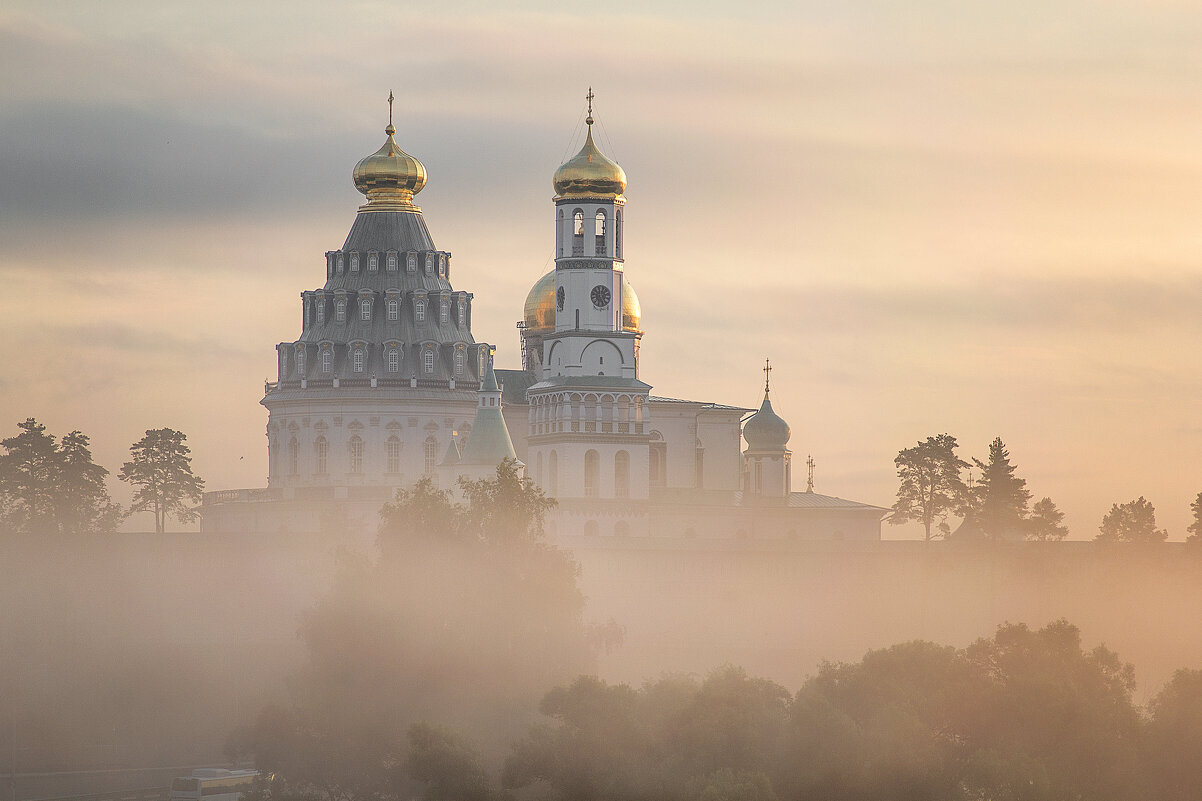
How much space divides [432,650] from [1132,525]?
1067 inches

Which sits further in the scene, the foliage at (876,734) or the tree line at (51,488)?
the tree line at (51,488)

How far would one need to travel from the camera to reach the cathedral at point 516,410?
81750mm

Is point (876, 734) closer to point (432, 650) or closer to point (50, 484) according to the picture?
point (432, 650)

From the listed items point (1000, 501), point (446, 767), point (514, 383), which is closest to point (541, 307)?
point (514, 383)

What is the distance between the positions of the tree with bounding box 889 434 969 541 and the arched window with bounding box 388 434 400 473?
734 inches

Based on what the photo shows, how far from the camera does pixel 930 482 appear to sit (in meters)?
82.9

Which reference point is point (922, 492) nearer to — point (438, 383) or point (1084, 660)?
point (438, 383)

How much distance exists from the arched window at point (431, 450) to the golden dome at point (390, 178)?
9455 millimetres

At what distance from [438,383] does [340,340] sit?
4.13m

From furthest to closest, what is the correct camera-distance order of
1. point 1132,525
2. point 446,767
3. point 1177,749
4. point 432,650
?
1. point 1132,525
2. point 432,650
3. point 446,767
4. point 1177,749

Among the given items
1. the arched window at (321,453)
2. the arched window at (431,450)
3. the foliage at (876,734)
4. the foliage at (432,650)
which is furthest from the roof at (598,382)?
the foliage at (876,734)

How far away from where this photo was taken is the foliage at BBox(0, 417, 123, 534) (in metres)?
80.6

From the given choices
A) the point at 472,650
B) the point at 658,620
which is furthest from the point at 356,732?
the point at 658,620

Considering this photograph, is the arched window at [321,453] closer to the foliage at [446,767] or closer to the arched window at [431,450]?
the arched window at [431,450]
